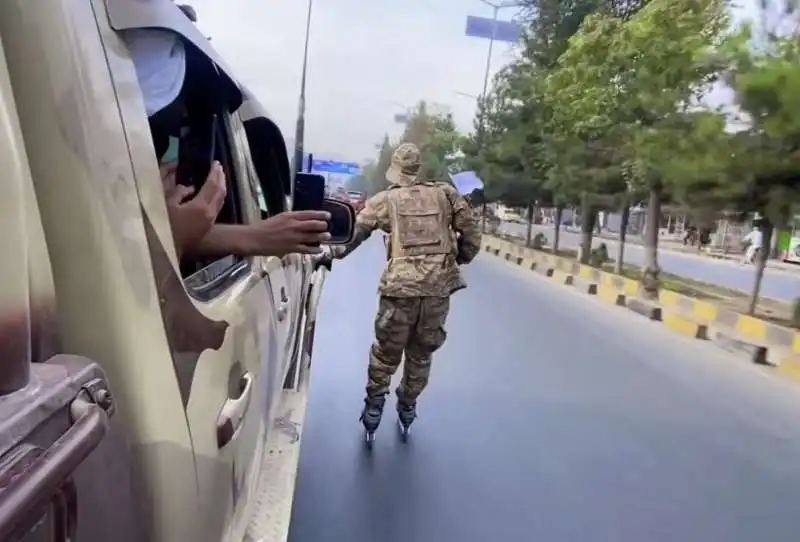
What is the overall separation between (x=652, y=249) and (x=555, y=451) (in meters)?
10.2

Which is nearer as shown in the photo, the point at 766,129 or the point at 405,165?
the point at 405,165

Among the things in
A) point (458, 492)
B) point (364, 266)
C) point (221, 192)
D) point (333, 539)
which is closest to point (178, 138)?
point (221, 192)

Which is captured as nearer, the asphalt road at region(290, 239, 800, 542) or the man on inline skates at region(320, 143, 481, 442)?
the asphalt road at region(290, 239, 800, 542)

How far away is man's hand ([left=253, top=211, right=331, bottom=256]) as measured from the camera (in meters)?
1.85

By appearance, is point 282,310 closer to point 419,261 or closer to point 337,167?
point 419,261

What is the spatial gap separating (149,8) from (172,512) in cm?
74

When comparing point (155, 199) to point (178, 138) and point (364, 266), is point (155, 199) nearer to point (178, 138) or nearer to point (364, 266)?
point (178, 138)

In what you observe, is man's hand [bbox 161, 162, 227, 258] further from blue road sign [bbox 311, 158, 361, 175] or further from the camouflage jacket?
blue road sign [bbox 311, 158, 361, 175]

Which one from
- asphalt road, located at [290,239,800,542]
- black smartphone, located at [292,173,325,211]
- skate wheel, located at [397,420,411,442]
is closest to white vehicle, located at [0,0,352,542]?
black smartphone, located at [292,173,325,211]

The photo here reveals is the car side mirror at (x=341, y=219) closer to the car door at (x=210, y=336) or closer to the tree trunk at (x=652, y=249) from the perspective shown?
the car door at (x=210, y=336)

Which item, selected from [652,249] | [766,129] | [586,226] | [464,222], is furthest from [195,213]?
[586,226]

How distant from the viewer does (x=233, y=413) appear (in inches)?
59.9

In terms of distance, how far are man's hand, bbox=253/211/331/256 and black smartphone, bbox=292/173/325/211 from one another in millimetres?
1009

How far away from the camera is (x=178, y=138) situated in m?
2.04
